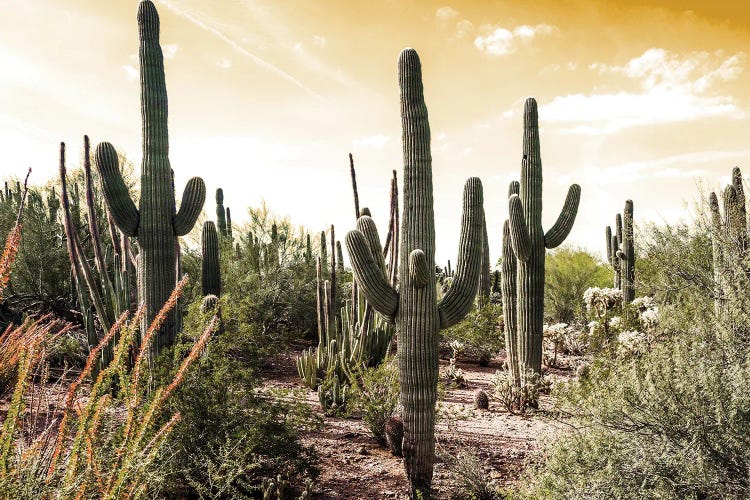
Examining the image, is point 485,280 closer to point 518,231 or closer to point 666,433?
point 518,231

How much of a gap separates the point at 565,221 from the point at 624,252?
713 centimetres

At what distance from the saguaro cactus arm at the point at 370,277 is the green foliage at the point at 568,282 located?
13.7 metres

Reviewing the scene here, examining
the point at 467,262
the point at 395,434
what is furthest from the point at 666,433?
the point at 395,434

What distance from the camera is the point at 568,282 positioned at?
20234 mm

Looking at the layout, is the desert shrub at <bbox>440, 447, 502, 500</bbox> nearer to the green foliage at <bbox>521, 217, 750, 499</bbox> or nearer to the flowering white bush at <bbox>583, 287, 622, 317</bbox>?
the green foliage at <bbox>521, 217, 750, 499</bbox>

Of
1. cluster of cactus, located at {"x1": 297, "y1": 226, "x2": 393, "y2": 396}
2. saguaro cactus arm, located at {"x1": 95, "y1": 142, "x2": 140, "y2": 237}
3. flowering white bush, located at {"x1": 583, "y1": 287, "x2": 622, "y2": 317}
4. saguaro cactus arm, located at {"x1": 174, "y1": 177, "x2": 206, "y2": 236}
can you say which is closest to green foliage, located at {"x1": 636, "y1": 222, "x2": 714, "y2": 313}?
flowering white bush, located at {"x1": 583, "y1": 287, "x2": 622, "y2": 317}

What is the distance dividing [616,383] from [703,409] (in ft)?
2.08

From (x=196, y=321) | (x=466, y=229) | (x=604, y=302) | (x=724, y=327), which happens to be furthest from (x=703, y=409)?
(x=604, y=302)

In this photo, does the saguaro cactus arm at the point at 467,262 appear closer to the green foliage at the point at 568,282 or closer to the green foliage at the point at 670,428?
the green foliage at the point at 670,428

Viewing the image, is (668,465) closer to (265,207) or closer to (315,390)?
(315,390)

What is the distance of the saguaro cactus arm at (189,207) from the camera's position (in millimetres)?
8578

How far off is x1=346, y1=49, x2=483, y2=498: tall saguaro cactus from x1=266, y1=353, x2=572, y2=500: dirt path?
0.50 meters

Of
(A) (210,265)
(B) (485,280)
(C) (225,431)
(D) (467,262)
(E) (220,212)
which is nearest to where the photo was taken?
(C) (225,431)

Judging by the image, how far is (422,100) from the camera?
20.7 feet
